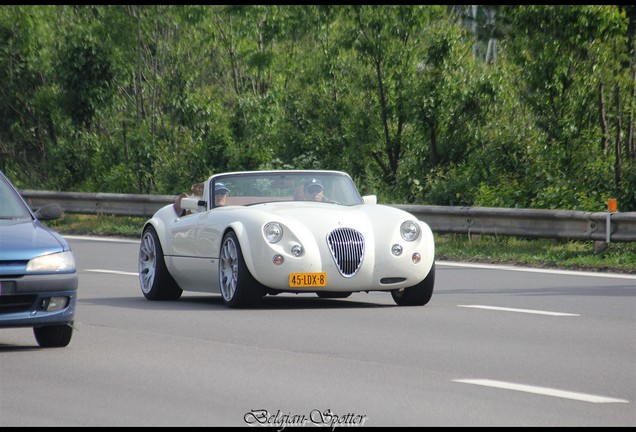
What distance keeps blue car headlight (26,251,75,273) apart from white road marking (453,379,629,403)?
3.09m

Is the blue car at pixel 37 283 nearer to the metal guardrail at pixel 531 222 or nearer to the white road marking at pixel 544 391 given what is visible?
the white road marking at pixel 544 391

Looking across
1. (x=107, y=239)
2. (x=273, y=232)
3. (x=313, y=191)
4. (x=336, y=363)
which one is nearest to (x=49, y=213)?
(x=273, y=232)

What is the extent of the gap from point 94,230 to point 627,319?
1604 cm

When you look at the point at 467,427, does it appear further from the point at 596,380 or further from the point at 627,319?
the point at 627,319

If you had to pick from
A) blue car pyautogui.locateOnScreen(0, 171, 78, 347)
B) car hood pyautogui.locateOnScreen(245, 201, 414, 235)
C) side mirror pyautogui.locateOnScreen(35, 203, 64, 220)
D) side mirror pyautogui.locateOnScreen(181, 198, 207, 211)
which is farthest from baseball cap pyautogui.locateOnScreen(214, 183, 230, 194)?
blue car pyautogui.locateOnScreen(0, 171, 78, 347)

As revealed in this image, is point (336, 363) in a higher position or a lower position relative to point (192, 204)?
lower

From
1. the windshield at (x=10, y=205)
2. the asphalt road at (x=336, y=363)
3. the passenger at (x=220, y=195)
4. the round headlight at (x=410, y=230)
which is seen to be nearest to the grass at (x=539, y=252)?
the asphalt road at (x=336, y=363)

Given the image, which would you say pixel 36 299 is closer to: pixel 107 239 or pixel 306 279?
pixel 306 279

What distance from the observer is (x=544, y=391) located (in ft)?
26.5

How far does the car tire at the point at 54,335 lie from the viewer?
34.3 feet

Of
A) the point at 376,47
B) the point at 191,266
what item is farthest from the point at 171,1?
the point at 191,266

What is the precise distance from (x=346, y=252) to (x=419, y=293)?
927mm

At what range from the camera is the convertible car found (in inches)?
506

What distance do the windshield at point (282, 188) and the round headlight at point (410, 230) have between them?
3.64ft
